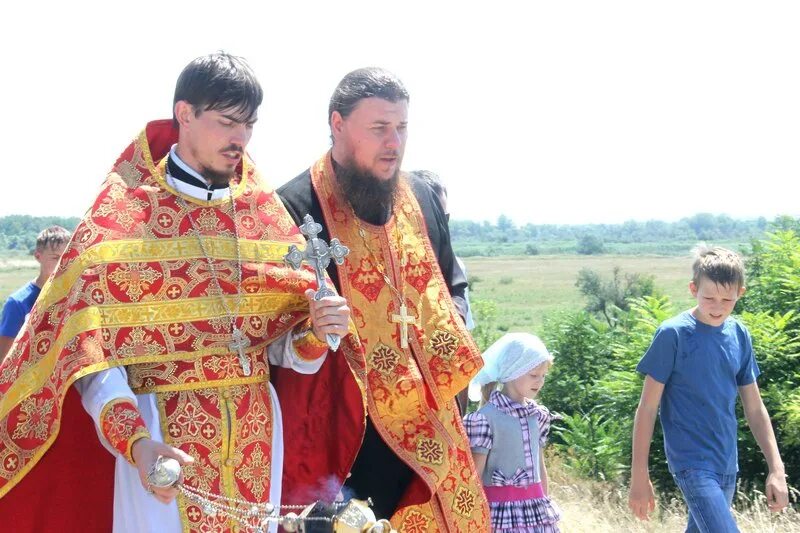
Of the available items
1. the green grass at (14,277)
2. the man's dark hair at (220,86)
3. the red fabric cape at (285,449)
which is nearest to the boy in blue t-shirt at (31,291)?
the red fabric cape at (285,449)

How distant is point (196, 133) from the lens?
3.91 m

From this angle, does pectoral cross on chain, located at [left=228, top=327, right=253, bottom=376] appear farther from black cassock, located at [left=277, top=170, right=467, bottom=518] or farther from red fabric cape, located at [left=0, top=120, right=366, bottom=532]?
black cassock, located at [left=277, top=170, right=467, bottom=518]

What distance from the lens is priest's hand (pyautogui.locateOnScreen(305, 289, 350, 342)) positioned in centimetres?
385

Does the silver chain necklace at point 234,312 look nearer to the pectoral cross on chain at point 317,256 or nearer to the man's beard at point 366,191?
the pectoral cross on chain at point 317,256

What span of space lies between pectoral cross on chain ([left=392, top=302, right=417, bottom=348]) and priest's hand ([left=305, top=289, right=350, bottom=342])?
3.44 feet

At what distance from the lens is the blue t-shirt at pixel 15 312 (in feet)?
21.5

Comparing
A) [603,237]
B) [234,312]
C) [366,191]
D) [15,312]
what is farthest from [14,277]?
[603,237]

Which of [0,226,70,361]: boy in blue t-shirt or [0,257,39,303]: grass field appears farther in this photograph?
[0,257,39,303]: grass field

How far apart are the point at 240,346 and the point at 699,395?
8.99 ft

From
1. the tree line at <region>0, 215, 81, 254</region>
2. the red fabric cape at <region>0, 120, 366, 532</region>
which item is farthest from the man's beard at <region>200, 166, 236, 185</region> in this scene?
the tree line at <region>0, 215, 81, 254</region>

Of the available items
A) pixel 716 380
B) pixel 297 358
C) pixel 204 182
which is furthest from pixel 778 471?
pixel 204 182

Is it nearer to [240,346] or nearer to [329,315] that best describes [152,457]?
[240,346]

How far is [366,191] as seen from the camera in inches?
197

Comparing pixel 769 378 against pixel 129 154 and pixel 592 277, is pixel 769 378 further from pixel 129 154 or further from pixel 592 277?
pixel 592 277
